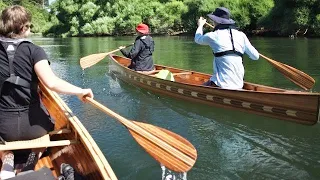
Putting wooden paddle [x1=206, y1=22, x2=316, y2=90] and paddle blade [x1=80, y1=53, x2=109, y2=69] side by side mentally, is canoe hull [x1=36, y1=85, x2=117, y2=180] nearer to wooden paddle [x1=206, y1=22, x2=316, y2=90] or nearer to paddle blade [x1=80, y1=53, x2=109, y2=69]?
wooden paddle [x1=206, y1=22, x2=316, y2=90]

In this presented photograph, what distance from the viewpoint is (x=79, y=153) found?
3.83 m

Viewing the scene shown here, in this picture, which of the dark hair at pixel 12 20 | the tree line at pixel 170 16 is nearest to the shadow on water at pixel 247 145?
the dark hair at pixel 12 20

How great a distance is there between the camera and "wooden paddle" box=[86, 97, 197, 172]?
3.26 m

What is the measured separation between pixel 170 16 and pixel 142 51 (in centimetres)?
4039

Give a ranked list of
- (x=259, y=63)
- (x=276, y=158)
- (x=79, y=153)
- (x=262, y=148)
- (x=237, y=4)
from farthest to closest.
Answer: (x=237, y=4), (x=259, y=63), (x=262, y=148), (x=276, y=158), (x=79, y=153)

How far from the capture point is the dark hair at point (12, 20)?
9.58 ft

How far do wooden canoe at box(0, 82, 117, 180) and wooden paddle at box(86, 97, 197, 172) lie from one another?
0.42 meters

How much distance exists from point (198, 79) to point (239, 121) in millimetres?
2646

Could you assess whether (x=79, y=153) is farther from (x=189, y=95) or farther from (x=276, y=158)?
(x=189, y=95)

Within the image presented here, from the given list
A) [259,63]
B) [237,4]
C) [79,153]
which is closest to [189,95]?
[79,153]

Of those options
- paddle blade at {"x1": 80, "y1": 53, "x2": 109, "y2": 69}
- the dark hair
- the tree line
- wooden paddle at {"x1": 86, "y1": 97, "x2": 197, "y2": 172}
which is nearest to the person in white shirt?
wooden paddle at {"x1": 86, "y1": 97, "x2": 197, "y2": 172}

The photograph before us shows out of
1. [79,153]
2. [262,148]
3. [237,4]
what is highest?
[237,4]

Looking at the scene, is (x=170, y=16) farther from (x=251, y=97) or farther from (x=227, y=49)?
(x=251, y=97)

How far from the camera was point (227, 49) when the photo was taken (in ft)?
21.4
